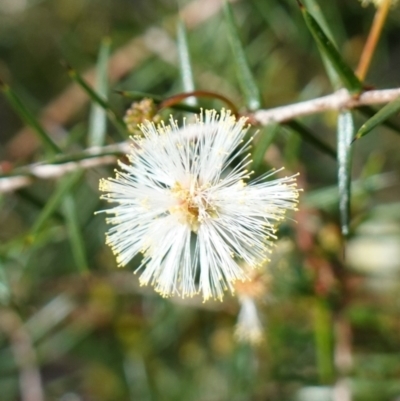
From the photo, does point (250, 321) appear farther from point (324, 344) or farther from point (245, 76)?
point (245, 76)

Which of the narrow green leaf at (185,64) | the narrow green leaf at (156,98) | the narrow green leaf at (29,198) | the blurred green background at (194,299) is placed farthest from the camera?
the blurred green background at (194,299)

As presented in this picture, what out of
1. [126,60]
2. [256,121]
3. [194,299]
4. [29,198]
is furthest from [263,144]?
[126,60]

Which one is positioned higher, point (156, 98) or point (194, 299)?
point (156, 98)

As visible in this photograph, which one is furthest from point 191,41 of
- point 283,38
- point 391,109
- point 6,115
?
point 391,109

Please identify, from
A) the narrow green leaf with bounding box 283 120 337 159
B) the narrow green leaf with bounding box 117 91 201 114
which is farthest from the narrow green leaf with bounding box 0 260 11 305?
the narrow green leaf with bounding box 283 120 337 159

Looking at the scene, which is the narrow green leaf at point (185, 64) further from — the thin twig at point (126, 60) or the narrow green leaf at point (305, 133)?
the thin twig at point (126, 60)

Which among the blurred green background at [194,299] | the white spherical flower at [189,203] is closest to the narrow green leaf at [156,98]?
the white spherical flower at [189,203]
